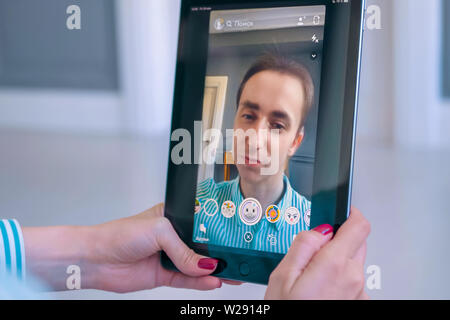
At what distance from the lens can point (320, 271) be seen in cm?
34

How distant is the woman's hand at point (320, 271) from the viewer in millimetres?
335

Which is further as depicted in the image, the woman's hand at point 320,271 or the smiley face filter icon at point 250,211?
the smiley face filter icon at point 250,211

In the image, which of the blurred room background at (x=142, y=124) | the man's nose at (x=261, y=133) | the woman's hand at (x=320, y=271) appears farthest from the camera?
the blurred room background at (x=142, y=124)

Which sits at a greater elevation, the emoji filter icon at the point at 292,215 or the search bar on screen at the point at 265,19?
the search bar on screen at the point at 265,19

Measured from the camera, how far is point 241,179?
0.45 meters

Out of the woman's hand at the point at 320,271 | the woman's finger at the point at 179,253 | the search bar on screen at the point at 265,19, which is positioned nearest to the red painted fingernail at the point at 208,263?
the woman's finger at the point at 179,253

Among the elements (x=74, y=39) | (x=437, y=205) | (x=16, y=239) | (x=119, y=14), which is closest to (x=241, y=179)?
(x=16, y=239)

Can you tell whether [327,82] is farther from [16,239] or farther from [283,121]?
[16,239]

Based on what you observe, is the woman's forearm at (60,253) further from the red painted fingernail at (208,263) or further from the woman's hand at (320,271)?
the woman's hand at (320,271)

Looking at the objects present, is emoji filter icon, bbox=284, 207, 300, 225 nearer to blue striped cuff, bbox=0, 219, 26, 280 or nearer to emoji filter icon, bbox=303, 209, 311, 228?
emoji filter icon, bbox=303, 209, 311, 228

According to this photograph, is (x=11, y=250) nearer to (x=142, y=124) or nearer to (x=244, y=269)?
(x=244, y=269)

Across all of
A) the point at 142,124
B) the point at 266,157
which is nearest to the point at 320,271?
the point at 266,157

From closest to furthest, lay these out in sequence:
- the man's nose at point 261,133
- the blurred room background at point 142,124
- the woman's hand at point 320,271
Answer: the woman's hand at point 320,271 < the man's nose at point 261,133 < the blurred room background at point 142,124
